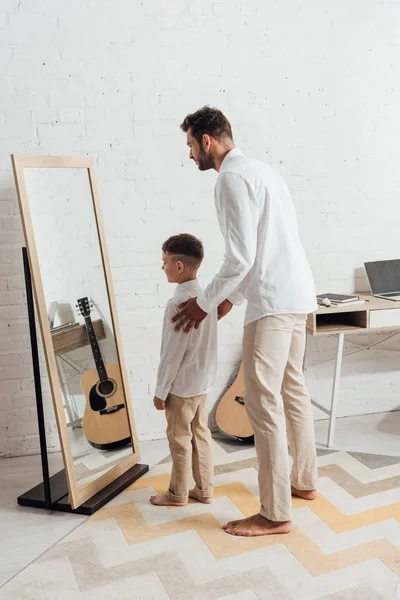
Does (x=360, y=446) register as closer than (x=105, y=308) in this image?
No

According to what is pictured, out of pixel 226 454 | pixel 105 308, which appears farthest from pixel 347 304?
Answer: pixel 105 308

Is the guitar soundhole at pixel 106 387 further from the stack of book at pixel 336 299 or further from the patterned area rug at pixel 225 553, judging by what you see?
the stack of book at pixel 336 299

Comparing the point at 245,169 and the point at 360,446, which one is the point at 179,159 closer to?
the point at 245,169

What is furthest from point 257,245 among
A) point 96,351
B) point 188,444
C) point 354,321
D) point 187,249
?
point 354,321

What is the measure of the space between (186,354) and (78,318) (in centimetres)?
50

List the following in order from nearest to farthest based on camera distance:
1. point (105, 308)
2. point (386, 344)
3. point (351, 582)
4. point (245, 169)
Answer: point (351, 582) → point (245, 169) → point (105, 308) → point (386, 344)

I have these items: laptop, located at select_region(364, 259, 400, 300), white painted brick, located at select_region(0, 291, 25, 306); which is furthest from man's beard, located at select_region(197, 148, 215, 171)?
laptop, located at select_region(364, 259, 400, 300)

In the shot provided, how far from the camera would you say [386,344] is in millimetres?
3463

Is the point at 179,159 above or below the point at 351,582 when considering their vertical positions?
above

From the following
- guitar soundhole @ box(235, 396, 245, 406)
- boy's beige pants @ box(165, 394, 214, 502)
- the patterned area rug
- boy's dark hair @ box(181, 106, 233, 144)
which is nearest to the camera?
the patterned area rug

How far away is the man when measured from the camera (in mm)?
2062

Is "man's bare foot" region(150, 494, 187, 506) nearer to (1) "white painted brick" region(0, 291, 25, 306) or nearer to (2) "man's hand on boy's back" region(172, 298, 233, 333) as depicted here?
(2) "man's hand on boy's back" region(172, 298, 233, 333)

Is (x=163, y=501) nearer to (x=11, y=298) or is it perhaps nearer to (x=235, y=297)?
(x=235, y=297)

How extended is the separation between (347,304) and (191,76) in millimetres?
1253
